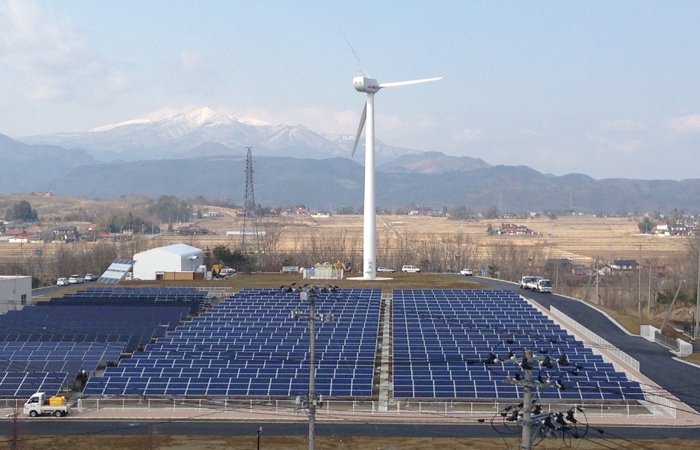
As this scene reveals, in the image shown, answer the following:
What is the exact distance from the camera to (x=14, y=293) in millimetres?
61688

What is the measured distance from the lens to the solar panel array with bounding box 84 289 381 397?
3584 cm

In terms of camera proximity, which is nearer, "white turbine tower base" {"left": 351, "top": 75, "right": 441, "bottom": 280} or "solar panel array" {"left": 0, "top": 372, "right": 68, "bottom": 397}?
"solar panel array" {"left": 0, "top": 372, "right": 68, "bottom": 397}

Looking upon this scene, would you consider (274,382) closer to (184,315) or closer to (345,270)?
(184,315)

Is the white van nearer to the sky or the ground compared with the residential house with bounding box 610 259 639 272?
nearer to the sky

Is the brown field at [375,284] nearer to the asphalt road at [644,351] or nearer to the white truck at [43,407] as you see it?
the asphalt road at [644,351]

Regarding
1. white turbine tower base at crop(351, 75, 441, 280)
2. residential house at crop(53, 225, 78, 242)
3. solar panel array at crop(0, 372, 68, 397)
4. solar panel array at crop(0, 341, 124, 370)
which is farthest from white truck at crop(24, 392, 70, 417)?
residential house at crop(53, 225, 78, 242)

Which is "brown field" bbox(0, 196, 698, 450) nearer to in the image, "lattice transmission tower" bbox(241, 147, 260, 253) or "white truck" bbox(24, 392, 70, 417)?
"white truck" bbox(24, 392, 70, 417)

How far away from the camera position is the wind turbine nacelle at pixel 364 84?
233ft

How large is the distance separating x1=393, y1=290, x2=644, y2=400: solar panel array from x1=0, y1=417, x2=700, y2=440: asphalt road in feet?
8.99

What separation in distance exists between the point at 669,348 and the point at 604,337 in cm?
383

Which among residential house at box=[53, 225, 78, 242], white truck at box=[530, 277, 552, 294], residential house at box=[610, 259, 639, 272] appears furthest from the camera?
residential house at box=[53, 225, 78, 242]

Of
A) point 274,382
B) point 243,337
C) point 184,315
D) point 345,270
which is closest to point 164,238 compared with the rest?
point 345,270

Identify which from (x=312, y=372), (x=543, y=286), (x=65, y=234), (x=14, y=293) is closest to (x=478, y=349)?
(x=312, y=372)

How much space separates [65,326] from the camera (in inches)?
1966
